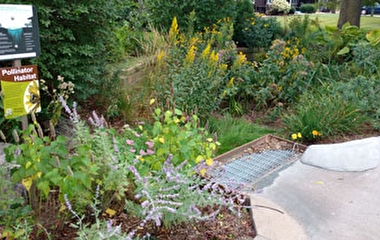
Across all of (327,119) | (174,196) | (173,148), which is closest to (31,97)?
(173,148)

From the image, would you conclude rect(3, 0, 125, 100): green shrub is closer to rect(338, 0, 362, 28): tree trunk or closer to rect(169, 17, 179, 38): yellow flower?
rect(169, 17, 179, 38): yellow flower

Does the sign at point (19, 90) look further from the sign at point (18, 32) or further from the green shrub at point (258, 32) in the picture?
the green shrub at point (258, 32)

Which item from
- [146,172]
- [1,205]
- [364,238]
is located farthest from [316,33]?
[1,205]

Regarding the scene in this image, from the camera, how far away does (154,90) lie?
15.5 feet

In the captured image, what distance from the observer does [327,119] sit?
14.5 ft

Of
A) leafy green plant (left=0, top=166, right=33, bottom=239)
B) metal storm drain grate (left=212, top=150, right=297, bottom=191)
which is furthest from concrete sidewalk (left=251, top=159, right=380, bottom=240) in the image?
leafy green plant (left=0, top=166, right=33, bottom=239)

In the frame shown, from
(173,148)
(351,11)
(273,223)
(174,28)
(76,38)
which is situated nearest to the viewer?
(173,148)

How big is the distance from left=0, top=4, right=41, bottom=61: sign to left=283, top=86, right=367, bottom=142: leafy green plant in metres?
2.98

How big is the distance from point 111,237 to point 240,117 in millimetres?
3670

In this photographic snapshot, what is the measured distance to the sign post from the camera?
2.47m

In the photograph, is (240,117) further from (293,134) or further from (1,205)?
(1,205)

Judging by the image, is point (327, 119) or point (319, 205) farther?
point (327, 119)

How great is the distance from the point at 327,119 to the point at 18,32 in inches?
132

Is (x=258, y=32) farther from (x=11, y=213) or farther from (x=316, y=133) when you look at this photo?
(x=11, y=213)
